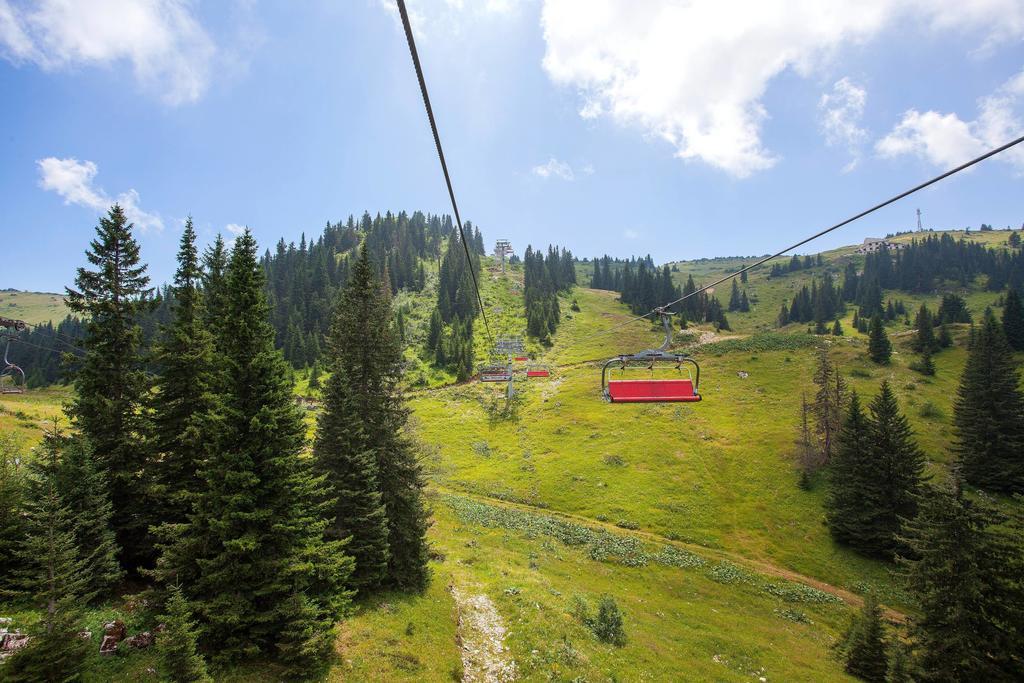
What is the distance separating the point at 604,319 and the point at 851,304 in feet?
374

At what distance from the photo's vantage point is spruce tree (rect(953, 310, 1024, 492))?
164 feet

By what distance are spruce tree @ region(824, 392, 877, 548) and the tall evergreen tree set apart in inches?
1866

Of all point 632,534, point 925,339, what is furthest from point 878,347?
point 632,534

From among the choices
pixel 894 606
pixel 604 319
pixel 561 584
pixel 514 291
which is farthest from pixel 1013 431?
pixel 514 291

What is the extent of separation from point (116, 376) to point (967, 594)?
42.4 metres

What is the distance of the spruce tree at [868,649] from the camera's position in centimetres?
2583

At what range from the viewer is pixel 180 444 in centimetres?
2064

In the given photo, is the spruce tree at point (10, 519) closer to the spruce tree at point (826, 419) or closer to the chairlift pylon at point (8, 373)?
the chairlift pylon at point (8, 373)

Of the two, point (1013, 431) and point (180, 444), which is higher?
point (180, 444)

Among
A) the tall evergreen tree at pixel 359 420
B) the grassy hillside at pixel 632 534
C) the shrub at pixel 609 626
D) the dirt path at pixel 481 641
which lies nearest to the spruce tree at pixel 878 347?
the grassy hillside at pixel 632 534

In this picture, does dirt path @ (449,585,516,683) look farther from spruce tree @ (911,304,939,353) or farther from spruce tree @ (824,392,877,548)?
spruce tree @ (911,304,939,353)

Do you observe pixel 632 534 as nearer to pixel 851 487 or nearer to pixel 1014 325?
pixel 851 487

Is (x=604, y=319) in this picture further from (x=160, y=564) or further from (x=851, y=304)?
(x=160, y=564)

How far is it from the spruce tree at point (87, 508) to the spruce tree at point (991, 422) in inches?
3031
